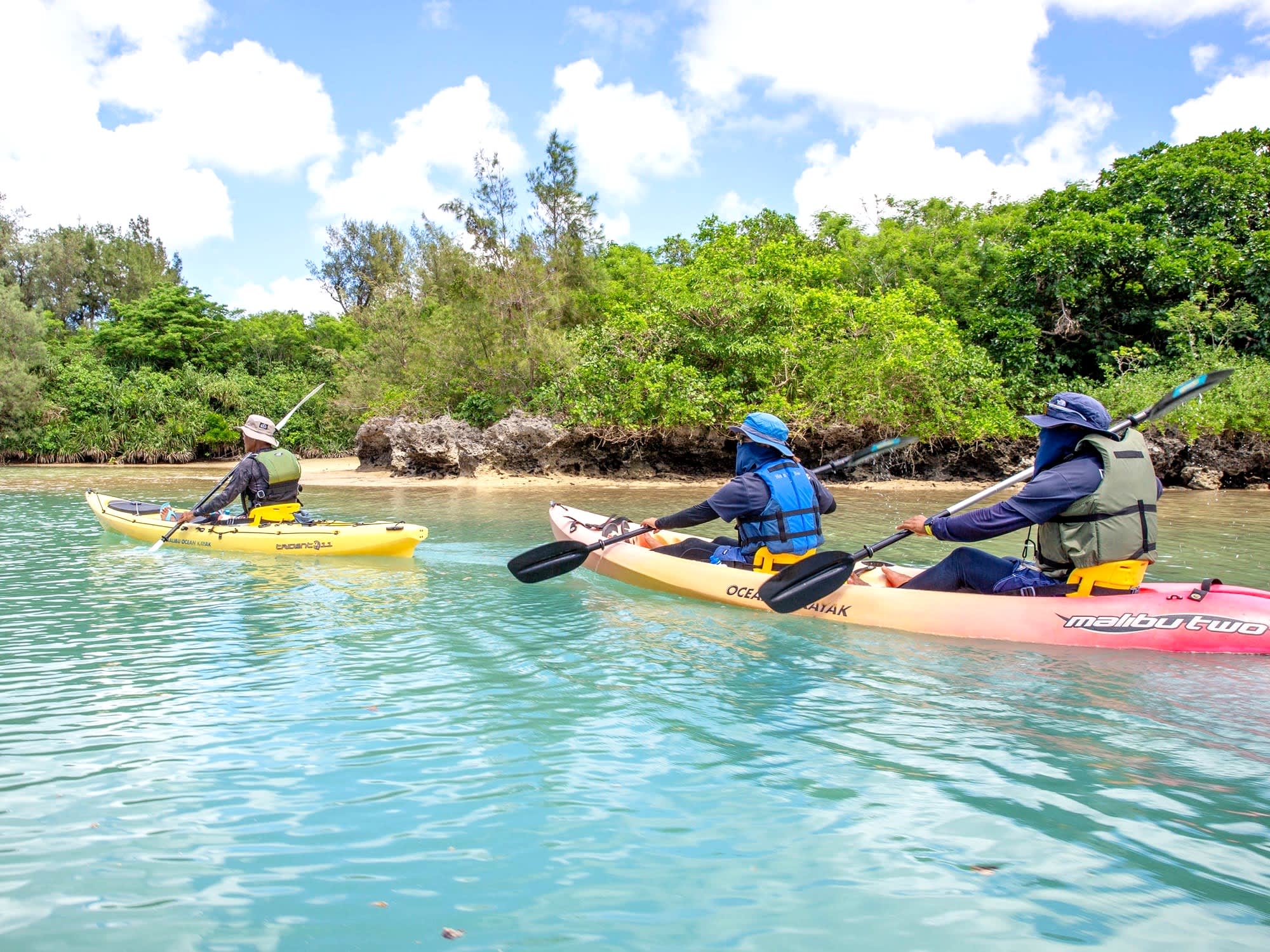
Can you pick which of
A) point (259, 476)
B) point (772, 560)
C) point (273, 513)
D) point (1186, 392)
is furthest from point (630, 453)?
point (1186, 392)

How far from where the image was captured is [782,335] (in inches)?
753

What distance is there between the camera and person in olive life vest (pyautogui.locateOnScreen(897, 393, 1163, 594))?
522cm

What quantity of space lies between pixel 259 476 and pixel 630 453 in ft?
38.4

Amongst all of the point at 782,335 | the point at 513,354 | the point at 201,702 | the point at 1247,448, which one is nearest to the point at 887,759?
the point at 201,702

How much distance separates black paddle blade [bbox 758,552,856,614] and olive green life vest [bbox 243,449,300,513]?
212 inches

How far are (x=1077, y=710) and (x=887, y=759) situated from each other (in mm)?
1354

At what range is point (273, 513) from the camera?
29.9 feet

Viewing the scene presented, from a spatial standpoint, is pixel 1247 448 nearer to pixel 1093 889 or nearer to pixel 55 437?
pixel 1093 889

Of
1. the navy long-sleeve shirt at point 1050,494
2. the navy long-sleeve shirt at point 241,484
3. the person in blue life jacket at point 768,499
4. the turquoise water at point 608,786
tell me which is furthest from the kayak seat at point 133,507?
the navy long-sleeve shirt at point 1050,494

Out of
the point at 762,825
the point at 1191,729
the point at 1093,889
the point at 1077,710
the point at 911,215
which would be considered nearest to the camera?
the point at 1093,889

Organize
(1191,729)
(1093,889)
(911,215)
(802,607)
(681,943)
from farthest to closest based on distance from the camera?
(911,215), (802,607), (1191,729), (1093,889), (681,943)

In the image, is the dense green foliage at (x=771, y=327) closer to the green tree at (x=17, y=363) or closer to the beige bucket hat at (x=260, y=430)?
the green tree at (x=17, y=363)

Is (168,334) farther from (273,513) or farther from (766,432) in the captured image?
(766,432)

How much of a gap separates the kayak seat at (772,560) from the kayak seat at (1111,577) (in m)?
1.83
